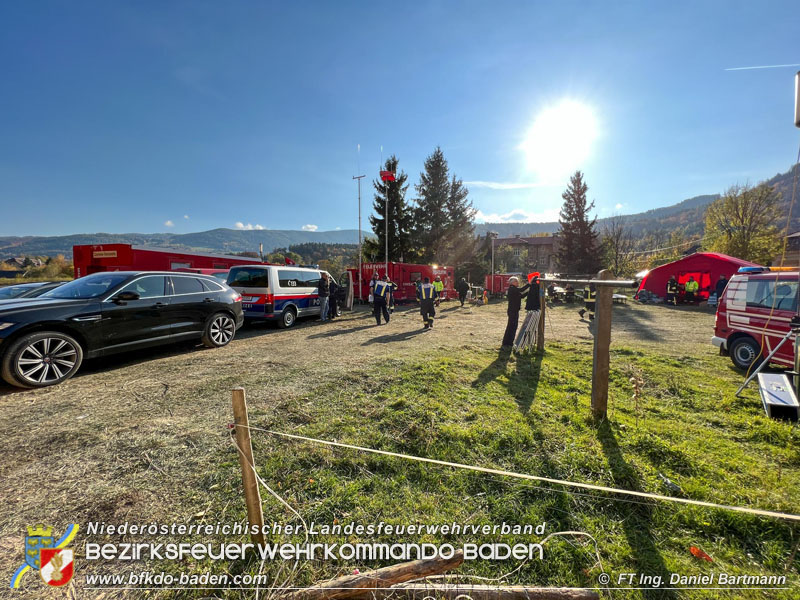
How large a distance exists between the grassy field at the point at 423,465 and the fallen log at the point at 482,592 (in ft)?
0.76

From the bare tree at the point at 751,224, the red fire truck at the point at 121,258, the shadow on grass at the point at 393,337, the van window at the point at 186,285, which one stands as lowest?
the shadow on grass at the point at 393,337

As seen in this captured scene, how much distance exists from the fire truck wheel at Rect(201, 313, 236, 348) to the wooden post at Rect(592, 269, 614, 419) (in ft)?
23.9

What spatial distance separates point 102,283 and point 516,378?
24.0ft

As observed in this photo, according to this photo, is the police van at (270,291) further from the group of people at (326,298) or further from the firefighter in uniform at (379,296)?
the firefighter in uniform at (379,296)

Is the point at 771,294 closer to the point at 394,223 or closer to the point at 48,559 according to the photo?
the point at 48,559

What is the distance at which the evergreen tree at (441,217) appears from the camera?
106 feet

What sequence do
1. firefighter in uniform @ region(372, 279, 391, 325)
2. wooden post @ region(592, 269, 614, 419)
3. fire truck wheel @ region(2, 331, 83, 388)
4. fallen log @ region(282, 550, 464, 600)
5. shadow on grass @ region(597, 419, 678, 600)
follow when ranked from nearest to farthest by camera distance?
1. fallen log @ region(282, 550, 464, 600)
2. shadow on grass @ region(597, 419, 678, 600)
3. wooden post @ region(592, 269, 614, 419)
4. fire truck wheel @ region(2, 331, 83, 388)
5. firefighter in uniform @ region(372, 279, 391, 325)

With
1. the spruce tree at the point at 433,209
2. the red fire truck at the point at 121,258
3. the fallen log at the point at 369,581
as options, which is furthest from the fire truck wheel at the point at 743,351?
the spruce tree at the point at 433,209

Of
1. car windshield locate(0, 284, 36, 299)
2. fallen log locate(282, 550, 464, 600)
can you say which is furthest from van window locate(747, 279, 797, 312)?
car windshield locate(0, 284, 36, 299)

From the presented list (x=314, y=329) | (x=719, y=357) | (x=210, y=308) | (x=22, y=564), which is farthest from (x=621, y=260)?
(x=22, y=564)

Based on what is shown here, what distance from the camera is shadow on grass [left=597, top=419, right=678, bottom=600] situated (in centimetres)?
A: 178

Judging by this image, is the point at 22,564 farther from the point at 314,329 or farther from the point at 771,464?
the point at 314,329

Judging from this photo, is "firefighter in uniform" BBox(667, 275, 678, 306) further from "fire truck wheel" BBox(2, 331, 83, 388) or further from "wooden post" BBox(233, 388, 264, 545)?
"fire truck wheel" BBox(2, 331, 83, 388)

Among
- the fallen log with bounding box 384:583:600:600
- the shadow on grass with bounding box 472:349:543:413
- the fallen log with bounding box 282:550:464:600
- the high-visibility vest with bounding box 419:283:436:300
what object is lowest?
the shadow on grass with bounding box 472:349:543:413
